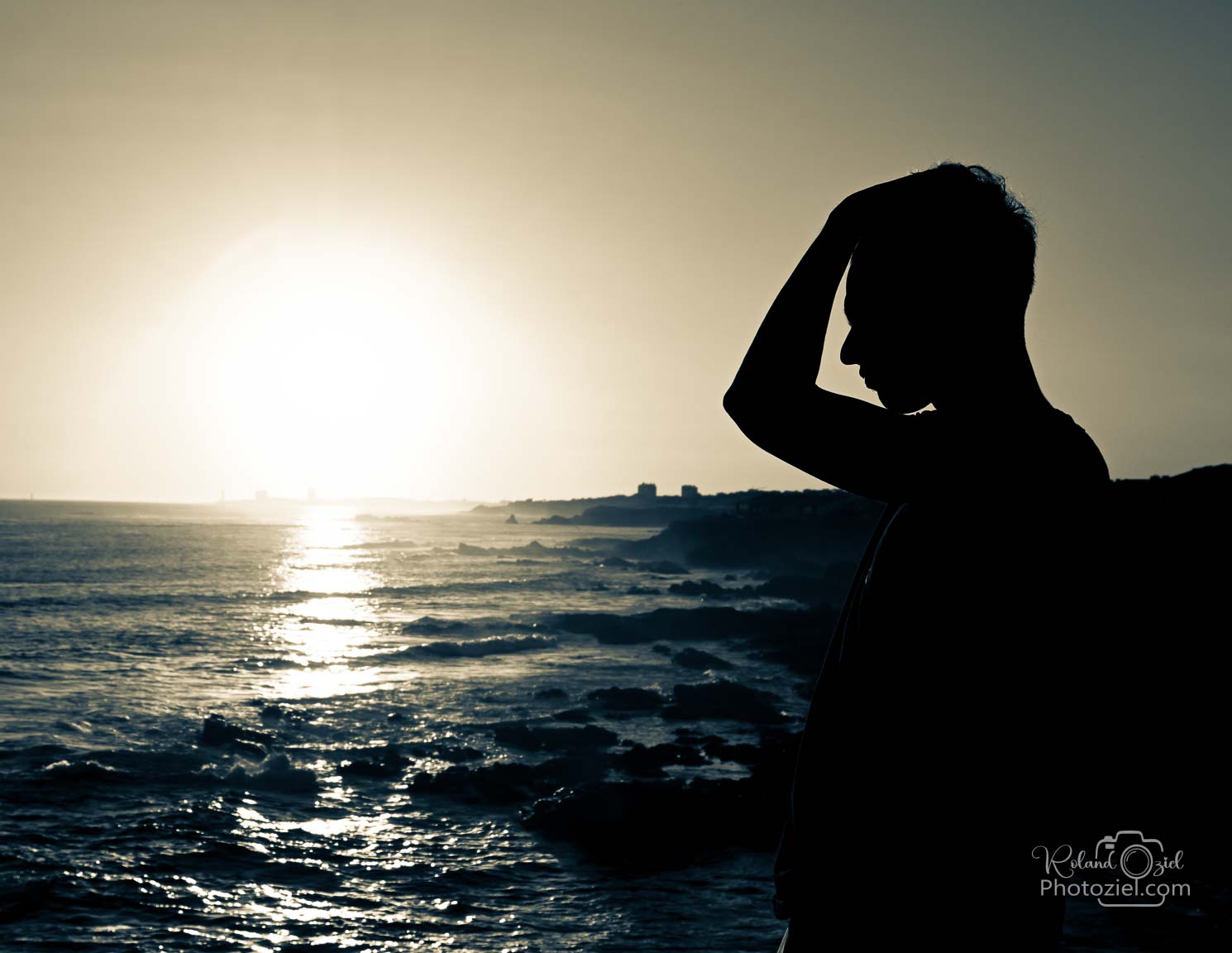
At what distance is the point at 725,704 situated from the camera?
66.9 ft

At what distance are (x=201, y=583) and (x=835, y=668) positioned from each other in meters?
60.5

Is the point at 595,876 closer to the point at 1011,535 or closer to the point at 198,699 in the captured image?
the point at 1011,535

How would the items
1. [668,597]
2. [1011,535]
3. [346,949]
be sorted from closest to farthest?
[1011,535] → [346,949] → [668,597]

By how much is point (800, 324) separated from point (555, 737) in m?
17.1

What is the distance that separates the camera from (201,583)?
5519 cm

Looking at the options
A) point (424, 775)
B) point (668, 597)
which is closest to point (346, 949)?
point (424, 775)

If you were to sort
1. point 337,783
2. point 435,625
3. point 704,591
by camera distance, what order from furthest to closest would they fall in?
1. point 704,591
2. point 435,625
3. point 337,783

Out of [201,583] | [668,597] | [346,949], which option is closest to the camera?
[346,949]

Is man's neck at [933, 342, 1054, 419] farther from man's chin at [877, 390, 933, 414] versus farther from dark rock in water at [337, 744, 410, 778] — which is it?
dark rock in water at [337, 744, 410, 778]

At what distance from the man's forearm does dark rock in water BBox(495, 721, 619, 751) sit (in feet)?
53.6

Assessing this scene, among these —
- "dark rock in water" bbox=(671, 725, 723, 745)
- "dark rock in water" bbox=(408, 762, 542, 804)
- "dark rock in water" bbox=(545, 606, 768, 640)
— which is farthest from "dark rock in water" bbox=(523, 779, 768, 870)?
"dark rock in water" bbox=(545, 606, 768, 640)

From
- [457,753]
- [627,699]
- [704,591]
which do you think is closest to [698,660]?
[627,699]

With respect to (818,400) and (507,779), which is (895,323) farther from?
(507,779)

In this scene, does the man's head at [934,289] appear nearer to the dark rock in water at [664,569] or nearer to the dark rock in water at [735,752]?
the dark rock in water at [735,752]
